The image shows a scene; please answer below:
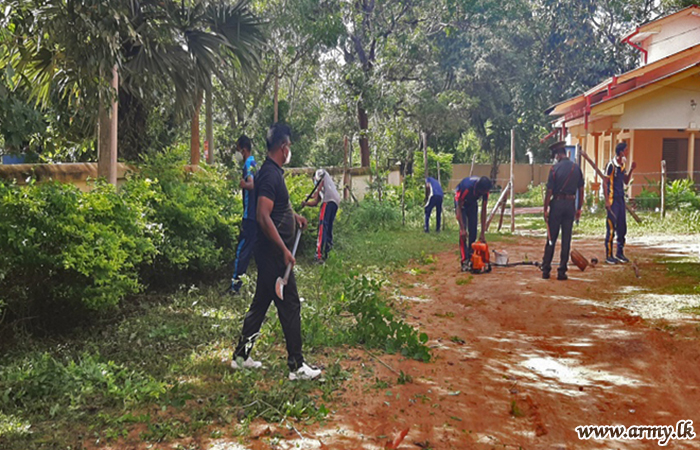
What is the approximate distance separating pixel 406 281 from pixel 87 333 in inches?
203

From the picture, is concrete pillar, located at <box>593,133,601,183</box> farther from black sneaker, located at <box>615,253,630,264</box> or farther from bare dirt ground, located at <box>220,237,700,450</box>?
bare dirt ground, located at <box>220,237,700,450</box>

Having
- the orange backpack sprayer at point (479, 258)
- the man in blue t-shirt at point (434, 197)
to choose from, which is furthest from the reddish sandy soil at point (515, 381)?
the man in blue t-shirt at point (434, 197)

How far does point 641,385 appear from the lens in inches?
216

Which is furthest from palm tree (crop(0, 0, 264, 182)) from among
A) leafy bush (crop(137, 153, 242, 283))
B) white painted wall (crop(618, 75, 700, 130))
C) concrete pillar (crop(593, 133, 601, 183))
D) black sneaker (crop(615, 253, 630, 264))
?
concrete pillar (crop(593, 133, 601, 183))

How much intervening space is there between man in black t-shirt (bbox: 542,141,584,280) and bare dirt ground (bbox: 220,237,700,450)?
1.11m

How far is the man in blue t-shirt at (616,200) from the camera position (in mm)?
11422

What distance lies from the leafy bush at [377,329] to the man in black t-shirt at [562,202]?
433 centimetres

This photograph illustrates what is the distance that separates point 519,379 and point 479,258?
541 centimetres

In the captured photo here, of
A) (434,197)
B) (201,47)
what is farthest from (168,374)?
(434,197)

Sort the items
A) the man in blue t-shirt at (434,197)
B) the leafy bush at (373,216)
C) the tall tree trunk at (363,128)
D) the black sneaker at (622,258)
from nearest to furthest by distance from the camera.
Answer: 1. the black sneaker at (622,258)
2. the man in blue t-shirt at (434,197)
3. the leafy bush at (373,216)
4. the tall tree trunk at (363,128)

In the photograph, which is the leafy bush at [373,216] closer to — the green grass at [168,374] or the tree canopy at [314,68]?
the tree canopy at [314,68]

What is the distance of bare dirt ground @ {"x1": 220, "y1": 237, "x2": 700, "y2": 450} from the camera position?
14.8 ft

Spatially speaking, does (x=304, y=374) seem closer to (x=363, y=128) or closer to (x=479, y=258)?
(x=479, y=258)

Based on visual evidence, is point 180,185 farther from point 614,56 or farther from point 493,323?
point 614,56
